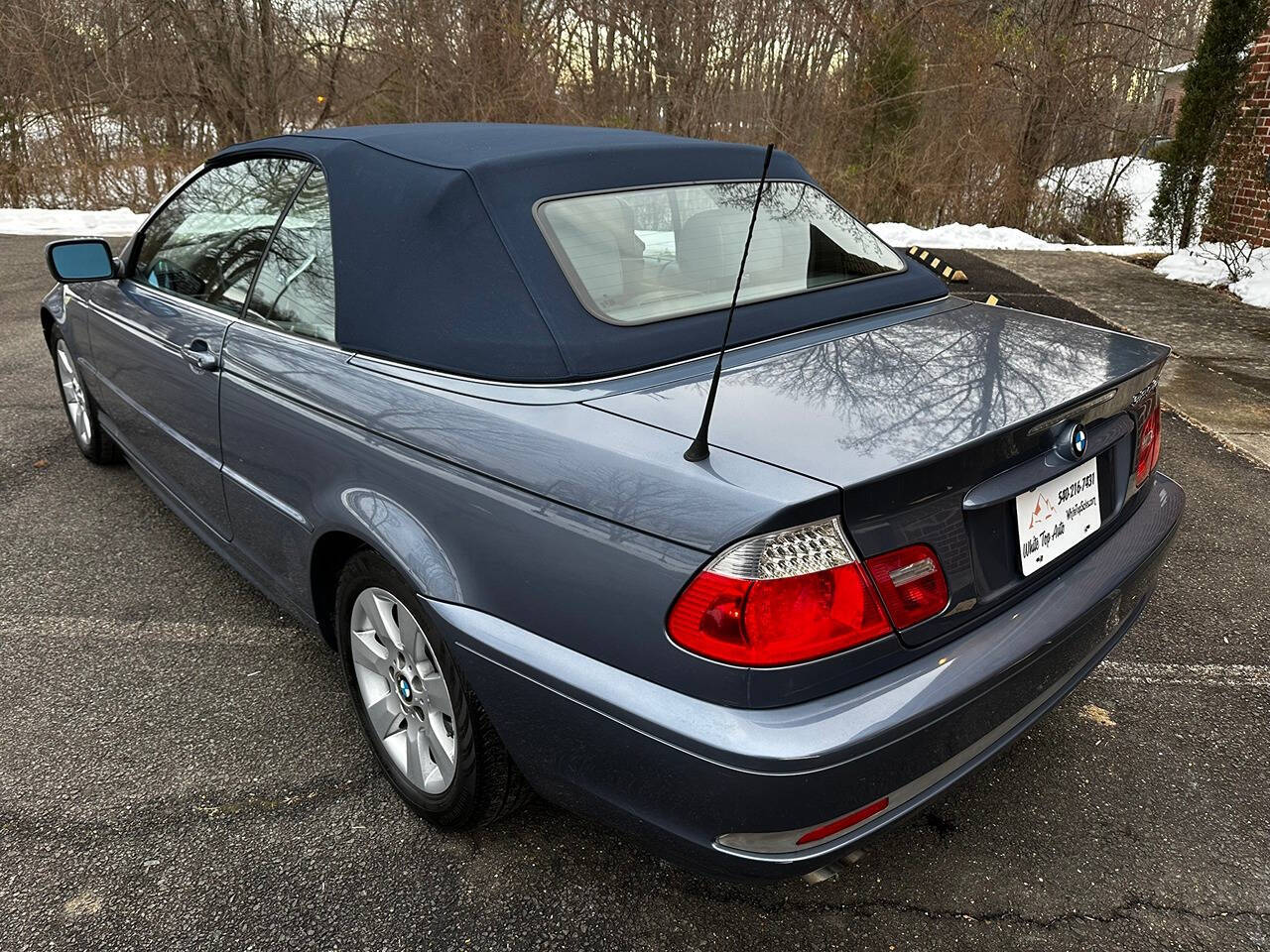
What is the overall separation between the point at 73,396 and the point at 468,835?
11.5ft

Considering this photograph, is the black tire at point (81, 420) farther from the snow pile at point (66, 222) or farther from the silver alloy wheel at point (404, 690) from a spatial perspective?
the snow pile at point (66, 222)

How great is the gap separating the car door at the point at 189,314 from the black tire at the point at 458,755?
2.97ft

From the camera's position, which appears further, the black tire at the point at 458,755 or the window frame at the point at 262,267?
the window frame at the point at 262,267

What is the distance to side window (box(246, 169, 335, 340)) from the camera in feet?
7.99

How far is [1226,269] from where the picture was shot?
387 inches

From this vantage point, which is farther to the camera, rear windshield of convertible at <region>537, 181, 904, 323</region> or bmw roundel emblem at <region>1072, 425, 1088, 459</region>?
rear windshield of convertible at <region>537, 181, 904, 323</region>

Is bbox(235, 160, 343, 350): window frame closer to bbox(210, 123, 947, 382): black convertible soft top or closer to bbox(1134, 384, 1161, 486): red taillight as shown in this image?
bbox(210, 123, 947, 382): black convertible soft top

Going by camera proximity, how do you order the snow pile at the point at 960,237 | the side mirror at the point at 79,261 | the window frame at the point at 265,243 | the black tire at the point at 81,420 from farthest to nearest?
the snow pile at the point at 960,237, the black tire at the point at 81,420, the side mirror at the point at 79,261, the window frame at the point at 265,243

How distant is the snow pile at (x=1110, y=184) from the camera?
14.3 m

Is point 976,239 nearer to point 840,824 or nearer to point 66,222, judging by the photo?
point 66,222

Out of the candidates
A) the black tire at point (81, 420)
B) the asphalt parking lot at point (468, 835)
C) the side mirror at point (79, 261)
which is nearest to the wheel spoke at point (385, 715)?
the asphalt parking lot at point (468, 835)

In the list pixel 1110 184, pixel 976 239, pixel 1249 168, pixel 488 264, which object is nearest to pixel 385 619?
pixel 488 264

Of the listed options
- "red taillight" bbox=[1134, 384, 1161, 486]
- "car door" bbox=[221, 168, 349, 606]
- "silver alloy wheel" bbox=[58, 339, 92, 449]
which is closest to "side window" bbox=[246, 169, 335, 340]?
"car door" bbox=[221, 168, 349, 606]

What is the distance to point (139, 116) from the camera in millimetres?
15383
